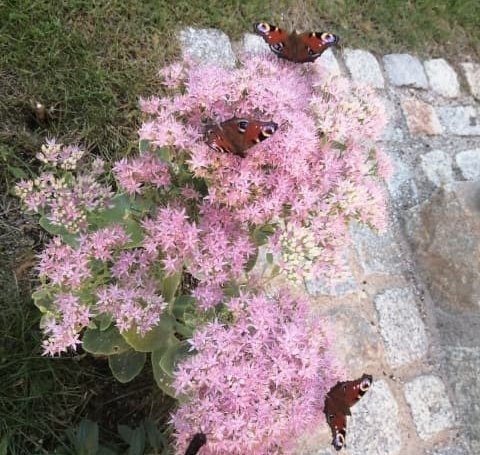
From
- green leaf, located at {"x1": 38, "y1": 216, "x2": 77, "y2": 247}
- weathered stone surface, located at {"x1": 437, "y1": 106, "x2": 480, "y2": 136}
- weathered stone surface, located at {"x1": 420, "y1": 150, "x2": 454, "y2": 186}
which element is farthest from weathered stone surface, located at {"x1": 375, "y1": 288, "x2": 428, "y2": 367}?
green leaf, located at {"x1": 38, "y1": 216, "x2": 77, "y2": 247}

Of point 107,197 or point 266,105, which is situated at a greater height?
point 266,105

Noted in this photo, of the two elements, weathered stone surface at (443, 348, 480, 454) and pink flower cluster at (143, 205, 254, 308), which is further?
weathered stone surface at (443, 348, 480, 454)

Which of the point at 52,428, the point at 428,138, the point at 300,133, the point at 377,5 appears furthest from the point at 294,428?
the point at 377,5

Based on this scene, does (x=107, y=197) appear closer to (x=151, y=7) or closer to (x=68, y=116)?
(x=68, y=116)

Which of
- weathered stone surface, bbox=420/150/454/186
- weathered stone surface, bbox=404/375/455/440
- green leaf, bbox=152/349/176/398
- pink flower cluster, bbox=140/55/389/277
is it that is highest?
pink flower cluster, bbox=140/55/389/277

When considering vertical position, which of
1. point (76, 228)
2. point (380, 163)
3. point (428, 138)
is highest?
point (380, 163)

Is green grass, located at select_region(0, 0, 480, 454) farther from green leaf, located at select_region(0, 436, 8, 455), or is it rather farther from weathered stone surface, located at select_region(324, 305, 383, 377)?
weathered stone surface, located at select_region(324, 305, 383, 377)

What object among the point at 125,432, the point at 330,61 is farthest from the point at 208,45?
the point at 125,432

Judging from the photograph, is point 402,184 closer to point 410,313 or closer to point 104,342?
point 410,313
